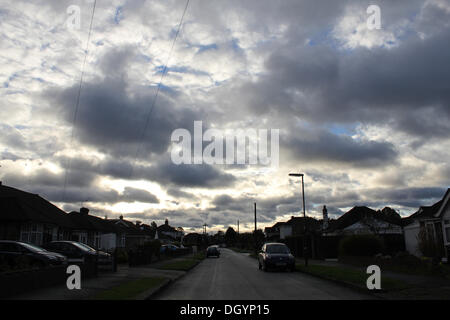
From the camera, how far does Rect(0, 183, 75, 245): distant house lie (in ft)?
96.7

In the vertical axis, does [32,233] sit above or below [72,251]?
above

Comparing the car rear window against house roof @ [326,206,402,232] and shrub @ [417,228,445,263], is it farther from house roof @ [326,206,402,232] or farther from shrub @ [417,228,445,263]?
house roof @ [326,206,402,232]

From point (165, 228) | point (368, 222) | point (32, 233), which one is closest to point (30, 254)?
point (32, 233)

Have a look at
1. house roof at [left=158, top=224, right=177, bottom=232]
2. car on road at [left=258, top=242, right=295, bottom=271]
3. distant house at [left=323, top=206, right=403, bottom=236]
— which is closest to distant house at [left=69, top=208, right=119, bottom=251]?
car on road at [left=258, top=242, right=295, bottom=271]

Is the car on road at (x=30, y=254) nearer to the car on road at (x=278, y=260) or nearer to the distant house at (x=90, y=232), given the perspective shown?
the car on road at (x=278, y=260)

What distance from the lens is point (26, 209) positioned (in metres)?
31.1

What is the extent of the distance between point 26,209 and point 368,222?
109ft

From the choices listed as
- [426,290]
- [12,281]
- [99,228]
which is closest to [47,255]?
[12,281]

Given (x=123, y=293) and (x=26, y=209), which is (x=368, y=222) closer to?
(x=26, y=209)

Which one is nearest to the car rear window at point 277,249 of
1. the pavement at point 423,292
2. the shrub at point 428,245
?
the shrub at point 428,245

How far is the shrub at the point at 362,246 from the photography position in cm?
2625

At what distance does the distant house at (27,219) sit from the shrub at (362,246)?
869 inches

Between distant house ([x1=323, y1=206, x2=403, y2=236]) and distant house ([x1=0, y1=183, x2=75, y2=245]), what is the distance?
2866 centimetres

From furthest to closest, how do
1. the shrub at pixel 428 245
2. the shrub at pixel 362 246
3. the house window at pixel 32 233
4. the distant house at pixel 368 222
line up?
1. the distant house at pixel 368 222
2. the house window at pixel 32 233
3. the shrub at pixel 362 246
4. the shrub at pixel 428 245
